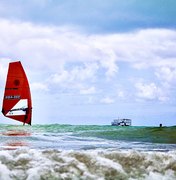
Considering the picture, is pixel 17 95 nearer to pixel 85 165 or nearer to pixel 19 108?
pixel 19 108

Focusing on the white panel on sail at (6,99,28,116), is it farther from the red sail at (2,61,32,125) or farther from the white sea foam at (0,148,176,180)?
the white sea foam at (0,148,176,180)

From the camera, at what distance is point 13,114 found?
59688 mm

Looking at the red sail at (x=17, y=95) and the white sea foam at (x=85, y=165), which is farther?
the red sail at (x=17, y=95)

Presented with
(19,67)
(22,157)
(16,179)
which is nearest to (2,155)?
(22,157)

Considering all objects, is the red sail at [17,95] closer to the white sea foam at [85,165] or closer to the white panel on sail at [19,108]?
the white panel on sail at [19,108]

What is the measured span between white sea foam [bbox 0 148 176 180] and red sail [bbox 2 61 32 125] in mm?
45856

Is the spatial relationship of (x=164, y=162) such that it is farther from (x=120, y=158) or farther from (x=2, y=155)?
(x=2, y=155)

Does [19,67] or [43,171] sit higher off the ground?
[19,67]

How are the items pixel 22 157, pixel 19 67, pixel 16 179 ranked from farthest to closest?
pixel 19 67
pixel 22 157
pixel 16 179

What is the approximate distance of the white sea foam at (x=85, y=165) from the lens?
1089 cm

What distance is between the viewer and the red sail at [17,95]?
189 feet

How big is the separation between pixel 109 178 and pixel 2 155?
2.94 meters

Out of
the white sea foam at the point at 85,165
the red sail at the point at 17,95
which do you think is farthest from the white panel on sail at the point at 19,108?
the white sea foam at the point at 85,165

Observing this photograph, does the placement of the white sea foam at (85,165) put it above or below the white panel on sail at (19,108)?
below
